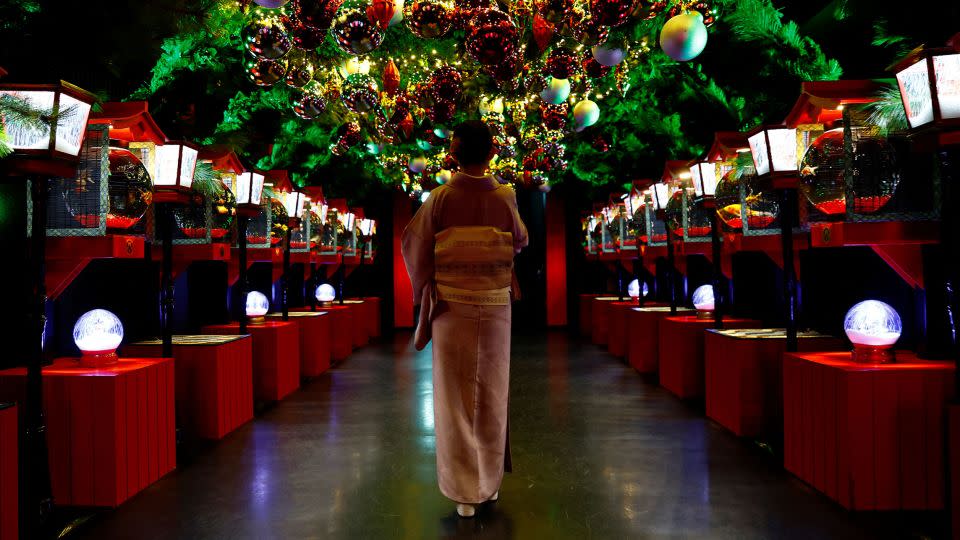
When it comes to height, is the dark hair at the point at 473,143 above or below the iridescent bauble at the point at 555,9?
below

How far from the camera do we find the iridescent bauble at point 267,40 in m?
4.77

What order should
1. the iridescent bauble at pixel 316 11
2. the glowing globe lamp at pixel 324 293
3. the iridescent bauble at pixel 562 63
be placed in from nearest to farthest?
the iridescent bauble at pixel 316 11 → the iridescent bauble at pixel 562 63 → the glowing globe lamp at pixel 324 293

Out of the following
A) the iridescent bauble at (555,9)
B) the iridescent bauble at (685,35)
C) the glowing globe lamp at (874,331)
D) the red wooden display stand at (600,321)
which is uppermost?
the iridescent bauble at (555,9)

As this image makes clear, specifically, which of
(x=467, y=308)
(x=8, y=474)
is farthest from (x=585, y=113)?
(x=8, y=474)

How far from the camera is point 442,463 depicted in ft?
11.2

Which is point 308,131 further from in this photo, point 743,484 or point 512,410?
point 743,484

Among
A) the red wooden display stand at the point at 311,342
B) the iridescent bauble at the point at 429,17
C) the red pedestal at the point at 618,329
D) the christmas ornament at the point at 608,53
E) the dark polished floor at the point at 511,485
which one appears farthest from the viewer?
the red pedestal at the point at 618,329

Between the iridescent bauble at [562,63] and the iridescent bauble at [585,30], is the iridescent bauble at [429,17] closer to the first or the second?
the iridescent bauble at [585,30]

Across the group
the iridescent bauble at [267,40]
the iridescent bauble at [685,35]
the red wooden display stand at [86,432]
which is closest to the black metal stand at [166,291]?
the red wooden display stand at [86,432]

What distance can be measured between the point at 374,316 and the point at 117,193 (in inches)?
430

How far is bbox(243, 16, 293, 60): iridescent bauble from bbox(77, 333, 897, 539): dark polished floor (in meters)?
2.74

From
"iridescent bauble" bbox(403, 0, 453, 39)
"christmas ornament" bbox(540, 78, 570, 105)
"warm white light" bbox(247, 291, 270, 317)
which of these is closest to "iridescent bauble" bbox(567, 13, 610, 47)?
"iridescent bauble" bbox(403, 0, 453, 39)

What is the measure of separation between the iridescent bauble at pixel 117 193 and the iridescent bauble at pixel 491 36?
2185 mm

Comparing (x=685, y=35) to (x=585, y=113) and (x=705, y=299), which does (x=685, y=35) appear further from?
(x=705, y=299)
